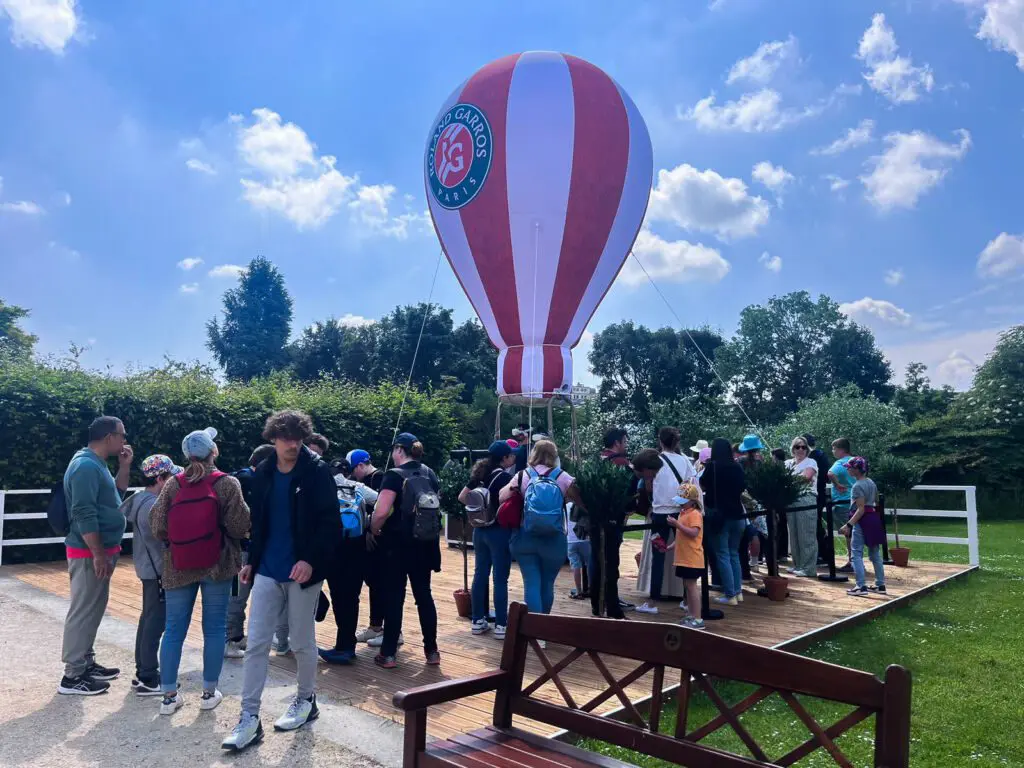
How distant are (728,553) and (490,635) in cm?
275

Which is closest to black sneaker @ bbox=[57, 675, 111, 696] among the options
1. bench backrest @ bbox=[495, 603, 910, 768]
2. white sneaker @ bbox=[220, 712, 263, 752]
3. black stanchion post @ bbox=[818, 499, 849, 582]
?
white sneaker @ bbox=[220, 712, 263, 752]

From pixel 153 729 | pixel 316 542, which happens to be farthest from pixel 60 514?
pixel 316 542

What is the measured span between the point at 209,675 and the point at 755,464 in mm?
6575

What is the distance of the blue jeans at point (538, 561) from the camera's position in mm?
5852

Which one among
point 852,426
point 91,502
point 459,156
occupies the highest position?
point 459,156

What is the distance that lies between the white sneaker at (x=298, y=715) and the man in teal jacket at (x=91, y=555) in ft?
5.44

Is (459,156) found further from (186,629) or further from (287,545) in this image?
(186,629)

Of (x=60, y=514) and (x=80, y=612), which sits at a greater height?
(x=60, y=514)

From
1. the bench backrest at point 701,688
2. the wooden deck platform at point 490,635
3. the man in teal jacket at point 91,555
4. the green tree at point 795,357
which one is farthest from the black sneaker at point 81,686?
the green tree at point 795,357

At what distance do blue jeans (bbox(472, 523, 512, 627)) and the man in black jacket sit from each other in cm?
218

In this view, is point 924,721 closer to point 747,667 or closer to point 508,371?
point 747,667

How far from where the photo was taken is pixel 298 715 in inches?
172

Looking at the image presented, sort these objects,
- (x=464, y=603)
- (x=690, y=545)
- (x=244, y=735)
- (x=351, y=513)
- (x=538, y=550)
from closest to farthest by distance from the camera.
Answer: (x=244, y=735) → (x=351, y=513) → (x=538, y=550) → (x=690, y=545) → (x=464, y=603)

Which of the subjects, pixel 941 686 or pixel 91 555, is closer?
pixel 91 555
